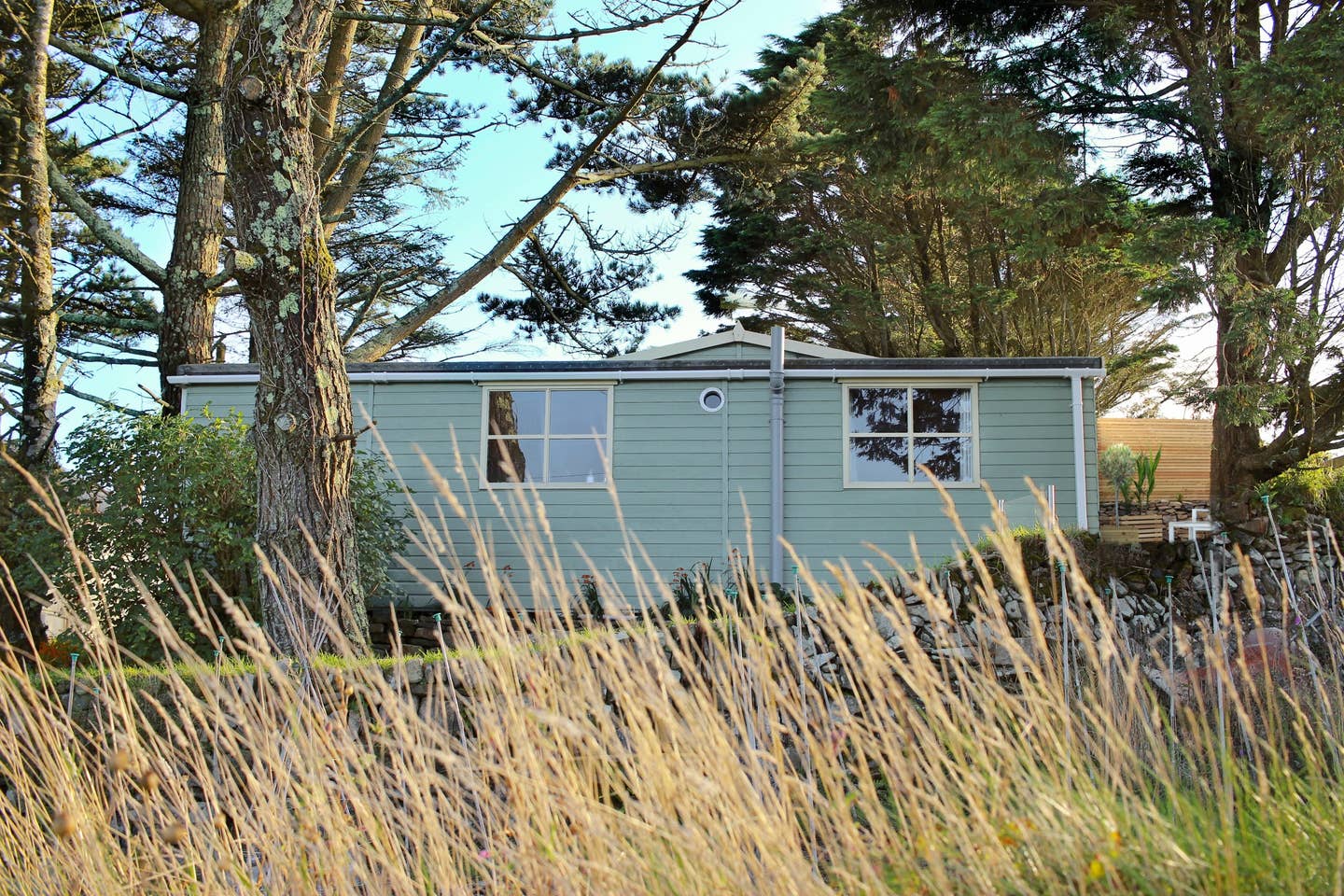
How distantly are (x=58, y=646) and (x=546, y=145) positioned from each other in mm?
8308

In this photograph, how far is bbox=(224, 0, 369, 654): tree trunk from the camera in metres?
5.79

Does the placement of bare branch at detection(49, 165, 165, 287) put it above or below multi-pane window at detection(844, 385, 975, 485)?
above

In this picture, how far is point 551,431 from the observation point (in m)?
9.99

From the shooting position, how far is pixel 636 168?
13.5m

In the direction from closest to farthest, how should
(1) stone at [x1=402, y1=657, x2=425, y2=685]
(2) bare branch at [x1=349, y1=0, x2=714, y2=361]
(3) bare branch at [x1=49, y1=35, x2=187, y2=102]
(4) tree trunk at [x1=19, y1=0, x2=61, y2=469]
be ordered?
(1) stone at [x1=402, y1=657, x2=425, y2=685] < (4) tree trunk at [x1=19, y1=0, x2=61, y2=469] < (3) bare branch at [x1=49, y1=35, x2=187, y2=102] < (2) bare branch at [x1=349, y1=0, x2=714, y2=361]

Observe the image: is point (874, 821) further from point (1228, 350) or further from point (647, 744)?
point (1228, 350)

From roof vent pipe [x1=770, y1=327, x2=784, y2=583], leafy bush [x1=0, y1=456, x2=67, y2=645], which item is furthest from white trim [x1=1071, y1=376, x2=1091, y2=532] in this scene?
leafy bush [x1=0, y1=456, x2=67, y2=645]

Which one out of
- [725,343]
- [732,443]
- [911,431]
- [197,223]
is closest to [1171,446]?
[911,431]

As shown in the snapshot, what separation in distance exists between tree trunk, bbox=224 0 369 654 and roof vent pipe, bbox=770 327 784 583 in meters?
4.39

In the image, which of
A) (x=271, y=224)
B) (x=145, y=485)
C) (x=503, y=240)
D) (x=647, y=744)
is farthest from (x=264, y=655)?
(x=503, y=240)

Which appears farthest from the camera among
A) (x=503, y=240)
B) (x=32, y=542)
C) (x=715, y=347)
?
(x=503, y=240)

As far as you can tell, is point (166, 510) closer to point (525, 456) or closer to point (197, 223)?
point (525, 456)

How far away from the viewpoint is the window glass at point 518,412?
1004cm

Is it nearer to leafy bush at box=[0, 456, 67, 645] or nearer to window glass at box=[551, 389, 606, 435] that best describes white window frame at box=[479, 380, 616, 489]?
window glass at box=[551, 389, 606, 435]
